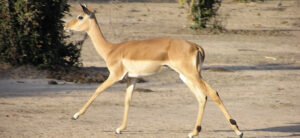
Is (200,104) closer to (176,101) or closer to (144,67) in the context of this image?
(144,67)

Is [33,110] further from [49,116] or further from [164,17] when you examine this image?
[164,17]

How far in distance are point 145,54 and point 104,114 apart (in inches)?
92.1

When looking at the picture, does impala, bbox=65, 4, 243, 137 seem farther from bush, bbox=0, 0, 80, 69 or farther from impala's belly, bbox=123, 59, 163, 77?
bush, bbox=0, 0, 80, 69

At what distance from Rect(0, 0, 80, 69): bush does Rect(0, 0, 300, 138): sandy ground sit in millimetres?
816

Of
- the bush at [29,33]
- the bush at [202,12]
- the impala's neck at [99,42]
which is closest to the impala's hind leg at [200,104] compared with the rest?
the impala's neck at [99,42]

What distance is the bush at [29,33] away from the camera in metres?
13.9

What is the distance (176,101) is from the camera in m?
12.3

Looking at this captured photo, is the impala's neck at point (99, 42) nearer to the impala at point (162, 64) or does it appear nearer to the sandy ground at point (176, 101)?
the impala at point (162, 64)

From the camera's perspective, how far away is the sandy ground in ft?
30.6

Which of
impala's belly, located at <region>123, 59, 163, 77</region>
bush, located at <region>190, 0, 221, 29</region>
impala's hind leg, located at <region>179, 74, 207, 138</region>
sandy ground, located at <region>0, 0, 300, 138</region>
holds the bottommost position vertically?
bush, located at <region>190, 0, 221, 29</region>

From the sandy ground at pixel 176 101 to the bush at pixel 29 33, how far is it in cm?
82

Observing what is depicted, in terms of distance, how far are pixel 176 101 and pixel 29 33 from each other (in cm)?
425

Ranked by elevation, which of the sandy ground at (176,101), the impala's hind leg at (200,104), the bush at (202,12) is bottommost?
the bush at (202,12)

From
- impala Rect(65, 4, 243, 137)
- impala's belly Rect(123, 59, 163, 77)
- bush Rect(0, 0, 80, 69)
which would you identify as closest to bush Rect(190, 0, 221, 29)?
bush Rect(0, 0, 80, 69)
